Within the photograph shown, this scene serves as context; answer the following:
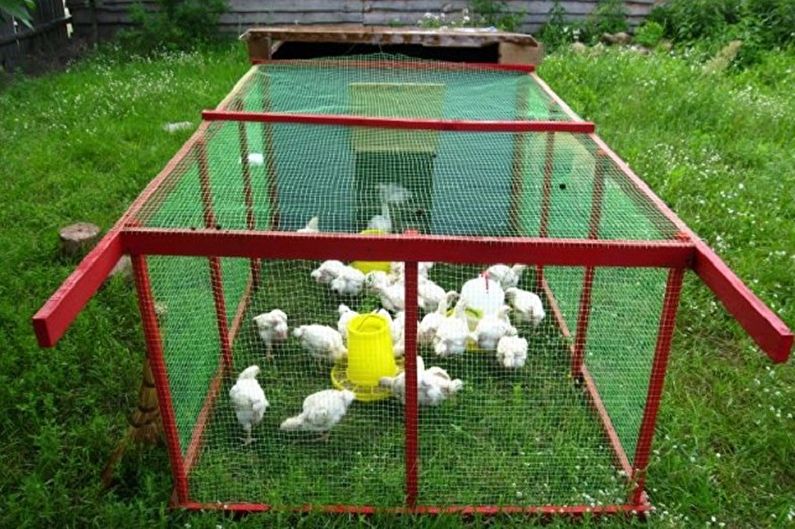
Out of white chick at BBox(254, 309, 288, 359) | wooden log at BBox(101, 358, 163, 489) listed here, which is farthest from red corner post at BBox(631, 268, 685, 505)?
wooden log at BBox(101, 358, 163, 489)

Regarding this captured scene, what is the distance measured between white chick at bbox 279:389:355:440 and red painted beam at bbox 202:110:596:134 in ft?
3.83

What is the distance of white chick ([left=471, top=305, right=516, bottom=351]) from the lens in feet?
9.90

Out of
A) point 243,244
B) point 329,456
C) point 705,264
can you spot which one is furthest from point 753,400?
point 243,244

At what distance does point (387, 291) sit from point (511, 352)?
26.9 inches

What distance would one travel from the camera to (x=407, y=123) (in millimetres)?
3203

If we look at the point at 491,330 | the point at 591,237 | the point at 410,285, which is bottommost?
the point at 491,330

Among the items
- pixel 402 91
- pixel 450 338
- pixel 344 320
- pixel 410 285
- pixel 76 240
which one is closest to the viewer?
pixel 410 285

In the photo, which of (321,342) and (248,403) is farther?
(321,342)

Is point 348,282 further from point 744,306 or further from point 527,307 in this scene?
point 744,306

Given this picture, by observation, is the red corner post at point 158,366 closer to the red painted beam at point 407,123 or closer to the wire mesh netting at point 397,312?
the wire mesh netting at point 397,312

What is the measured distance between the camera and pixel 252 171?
3.55 m

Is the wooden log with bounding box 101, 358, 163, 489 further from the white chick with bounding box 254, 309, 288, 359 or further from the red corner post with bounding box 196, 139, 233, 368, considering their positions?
the white chick with bounding box 254, 309, 288, 359

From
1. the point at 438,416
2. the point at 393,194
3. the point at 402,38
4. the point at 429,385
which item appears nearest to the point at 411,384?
the point at 429,385

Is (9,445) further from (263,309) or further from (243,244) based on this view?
(243,244)
